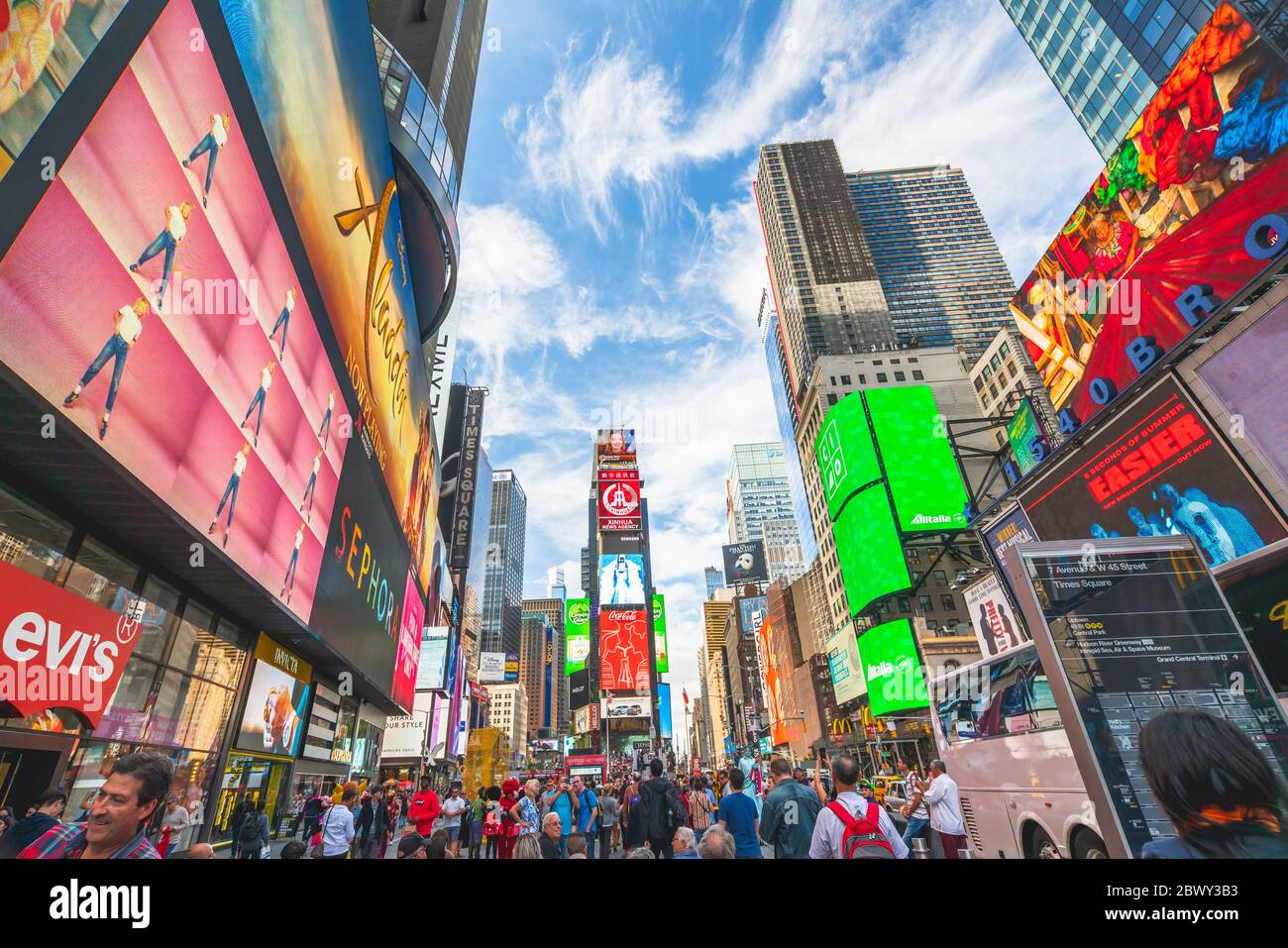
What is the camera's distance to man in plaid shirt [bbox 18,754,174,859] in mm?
3051

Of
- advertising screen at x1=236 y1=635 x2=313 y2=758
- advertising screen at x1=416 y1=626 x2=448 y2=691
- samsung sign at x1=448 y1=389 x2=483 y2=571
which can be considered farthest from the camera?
samsung sign at x1=448 y1=389 x2=483 y2=571

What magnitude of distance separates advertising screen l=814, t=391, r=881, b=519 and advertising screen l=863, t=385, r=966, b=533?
0.84 m

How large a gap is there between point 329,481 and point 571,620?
53129mm

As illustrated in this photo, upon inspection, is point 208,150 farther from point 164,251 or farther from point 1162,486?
point 1162,486

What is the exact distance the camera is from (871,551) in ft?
130

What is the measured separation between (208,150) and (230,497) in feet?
18.7

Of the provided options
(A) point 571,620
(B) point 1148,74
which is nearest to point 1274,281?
(B) point 1148,74

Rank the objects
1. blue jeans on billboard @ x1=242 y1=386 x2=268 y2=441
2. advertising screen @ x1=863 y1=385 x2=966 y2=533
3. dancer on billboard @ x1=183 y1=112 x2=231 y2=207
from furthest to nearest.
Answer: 1. advertising screen @ x1=863 y1=385 x2=966 y2=533
2. blue jeans on billboard @ x1=242 y1=386 x2=268 y2=441
3. dancer on billboard @ x1=183 y1=112 x2=231 y2=207

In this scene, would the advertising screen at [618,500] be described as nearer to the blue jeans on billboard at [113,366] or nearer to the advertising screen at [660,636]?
the advertising screen at [660,636]

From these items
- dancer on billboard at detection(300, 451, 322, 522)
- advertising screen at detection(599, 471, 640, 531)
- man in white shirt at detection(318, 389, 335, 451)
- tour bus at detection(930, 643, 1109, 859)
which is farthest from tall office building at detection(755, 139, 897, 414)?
tour bus at detection(930, 643, 1109, 859)

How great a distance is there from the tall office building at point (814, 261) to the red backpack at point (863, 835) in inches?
3568

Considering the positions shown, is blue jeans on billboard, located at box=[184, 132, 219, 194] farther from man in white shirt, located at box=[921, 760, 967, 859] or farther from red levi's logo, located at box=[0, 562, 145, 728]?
man in white shirt, located at box=[921, 760, 967, 859]

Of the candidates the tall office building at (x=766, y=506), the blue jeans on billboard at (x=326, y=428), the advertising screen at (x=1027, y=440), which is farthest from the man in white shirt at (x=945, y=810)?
the tall office building at (x=766, y=506)
